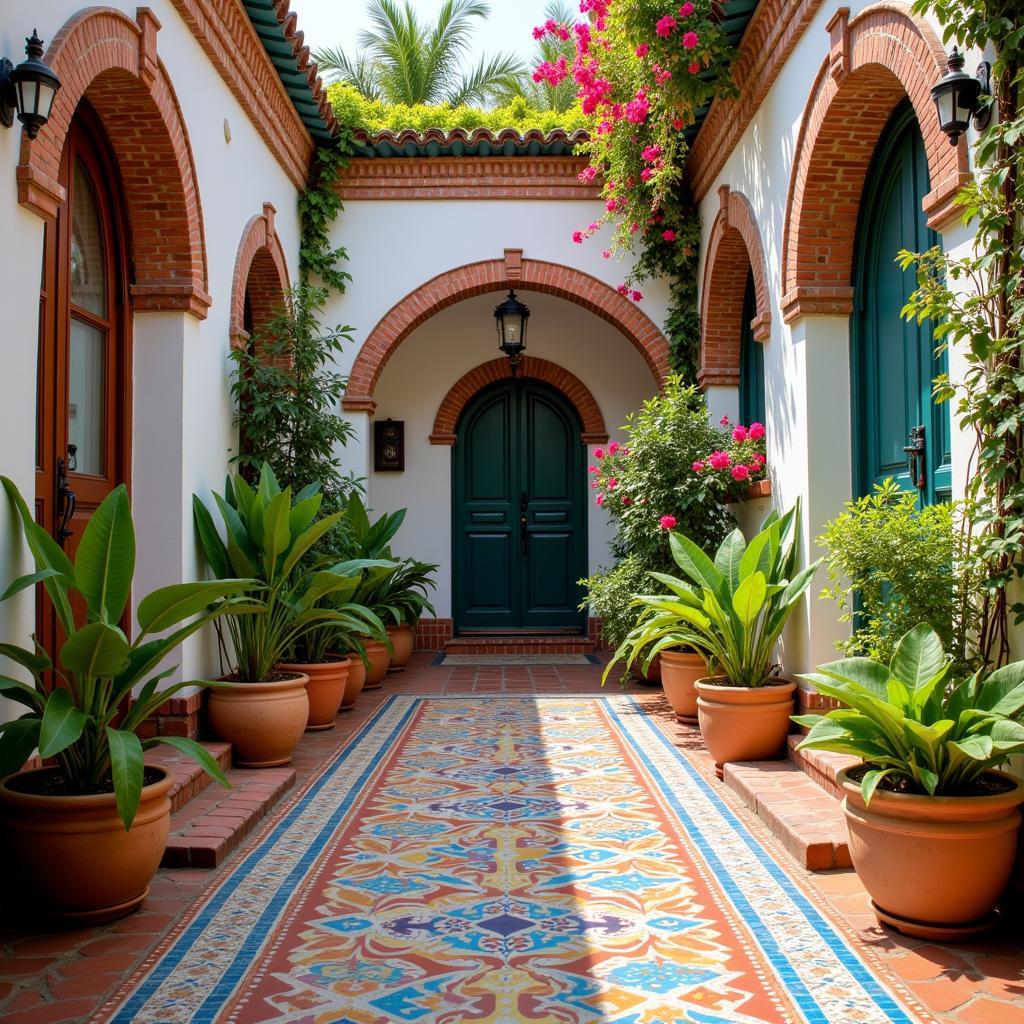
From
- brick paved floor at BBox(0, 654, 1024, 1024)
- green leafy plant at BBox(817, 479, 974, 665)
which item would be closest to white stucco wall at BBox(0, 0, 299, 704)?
brick paved floor at BBox(0, 654, 1024, 1024)

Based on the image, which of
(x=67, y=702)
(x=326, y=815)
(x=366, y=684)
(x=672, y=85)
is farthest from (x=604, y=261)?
(x=67, y=702)

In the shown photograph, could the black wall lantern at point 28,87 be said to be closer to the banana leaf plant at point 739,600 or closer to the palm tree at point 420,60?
the banana leaf plant at point 739,600

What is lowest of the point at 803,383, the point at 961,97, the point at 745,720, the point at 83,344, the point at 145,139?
the point at 745,720

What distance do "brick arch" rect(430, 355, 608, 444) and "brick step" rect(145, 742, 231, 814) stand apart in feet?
19.1

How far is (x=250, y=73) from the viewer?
6555 mm

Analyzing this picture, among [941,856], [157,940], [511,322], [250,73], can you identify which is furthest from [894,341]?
[511,322]

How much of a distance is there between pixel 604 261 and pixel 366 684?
417 cm

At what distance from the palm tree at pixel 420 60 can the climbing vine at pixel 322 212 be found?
39.1 ft

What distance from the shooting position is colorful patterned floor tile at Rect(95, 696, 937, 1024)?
273 centimetres

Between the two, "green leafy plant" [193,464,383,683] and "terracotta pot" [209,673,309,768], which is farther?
"green leafy plant" [193,464,383,683]

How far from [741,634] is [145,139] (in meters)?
3.94

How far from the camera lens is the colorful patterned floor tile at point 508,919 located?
2732mm

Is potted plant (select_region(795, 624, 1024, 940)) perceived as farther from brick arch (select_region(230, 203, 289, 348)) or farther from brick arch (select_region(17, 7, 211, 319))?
brick arch (select_region(230, 203, 289, 348))

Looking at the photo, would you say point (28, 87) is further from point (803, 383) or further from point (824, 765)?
point (824, 765)
